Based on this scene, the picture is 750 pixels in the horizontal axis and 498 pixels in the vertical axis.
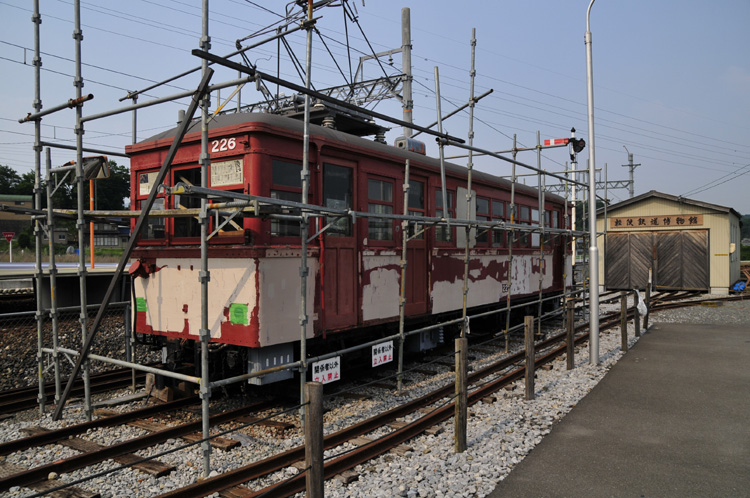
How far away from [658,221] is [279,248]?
72.6 feet

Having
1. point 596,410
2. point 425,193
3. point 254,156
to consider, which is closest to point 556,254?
point 425,193

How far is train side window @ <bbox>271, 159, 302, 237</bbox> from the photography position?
612cm

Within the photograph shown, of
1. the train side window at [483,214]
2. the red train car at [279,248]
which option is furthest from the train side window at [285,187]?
the train side window at [483,214]

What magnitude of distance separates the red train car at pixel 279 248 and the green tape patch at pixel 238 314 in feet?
0.04

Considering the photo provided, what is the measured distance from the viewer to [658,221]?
23.5 meters

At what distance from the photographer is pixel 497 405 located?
690 centimetres

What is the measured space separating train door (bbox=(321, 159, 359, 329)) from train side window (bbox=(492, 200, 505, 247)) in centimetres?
472

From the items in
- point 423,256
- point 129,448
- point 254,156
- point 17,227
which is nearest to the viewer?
point 129,448

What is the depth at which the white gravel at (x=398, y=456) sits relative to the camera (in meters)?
4.47

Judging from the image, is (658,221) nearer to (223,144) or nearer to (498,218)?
(498,218)

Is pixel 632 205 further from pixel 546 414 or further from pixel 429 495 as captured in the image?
pixel 429 495

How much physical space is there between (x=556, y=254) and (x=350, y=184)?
29.4 feet

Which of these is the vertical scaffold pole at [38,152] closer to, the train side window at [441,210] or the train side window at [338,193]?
the train side window at [338,193]

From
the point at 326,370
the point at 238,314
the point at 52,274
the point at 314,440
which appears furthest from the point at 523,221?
the point at 314,440
